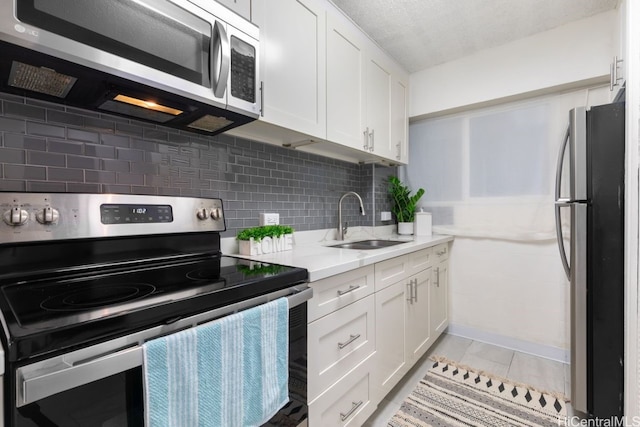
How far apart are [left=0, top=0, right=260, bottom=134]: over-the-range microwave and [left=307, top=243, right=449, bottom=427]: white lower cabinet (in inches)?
33.2

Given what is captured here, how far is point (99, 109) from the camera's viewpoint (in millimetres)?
1119

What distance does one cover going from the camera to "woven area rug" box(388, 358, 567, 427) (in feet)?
5.23

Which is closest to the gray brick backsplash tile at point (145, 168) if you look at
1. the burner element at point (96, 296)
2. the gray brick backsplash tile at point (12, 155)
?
the gray brick backsplash tile at point (12, 155)

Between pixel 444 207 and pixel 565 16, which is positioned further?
pixel 444 207

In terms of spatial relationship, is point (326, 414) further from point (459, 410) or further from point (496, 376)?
point (496, 376)

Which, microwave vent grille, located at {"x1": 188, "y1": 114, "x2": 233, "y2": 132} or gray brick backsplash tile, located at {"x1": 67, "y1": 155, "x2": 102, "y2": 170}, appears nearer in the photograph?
gray brick backsplash tile, located at {"x1": 67, "y1": 155, "x2": 102, "y2": 170}

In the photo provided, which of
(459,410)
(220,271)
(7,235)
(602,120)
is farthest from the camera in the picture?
(459,410)

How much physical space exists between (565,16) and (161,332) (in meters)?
2.94

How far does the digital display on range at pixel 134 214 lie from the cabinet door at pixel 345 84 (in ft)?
3.14

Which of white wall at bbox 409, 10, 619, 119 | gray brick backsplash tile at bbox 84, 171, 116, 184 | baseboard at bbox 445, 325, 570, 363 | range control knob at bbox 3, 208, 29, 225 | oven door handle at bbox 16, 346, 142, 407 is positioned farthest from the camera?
baseboard at bbox 445, 325, 570, 363

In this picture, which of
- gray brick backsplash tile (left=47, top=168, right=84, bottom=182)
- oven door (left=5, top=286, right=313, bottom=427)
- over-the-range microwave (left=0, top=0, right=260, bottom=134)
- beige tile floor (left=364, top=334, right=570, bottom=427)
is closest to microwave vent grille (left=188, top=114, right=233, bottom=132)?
over-the-range microwave (left=0, top=0, right=260, bottom=134)

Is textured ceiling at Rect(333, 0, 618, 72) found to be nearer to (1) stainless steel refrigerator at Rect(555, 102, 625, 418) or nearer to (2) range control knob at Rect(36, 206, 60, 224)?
(1) stainless steel refrigerator at Rect(555, 102, 625, 418)

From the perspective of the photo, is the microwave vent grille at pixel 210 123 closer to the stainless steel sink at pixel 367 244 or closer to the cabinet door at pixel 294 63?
the cabinet door at pixel 294 63

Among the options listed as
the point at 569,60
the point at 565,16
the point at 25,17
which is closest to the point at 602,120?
the point at 569,60
